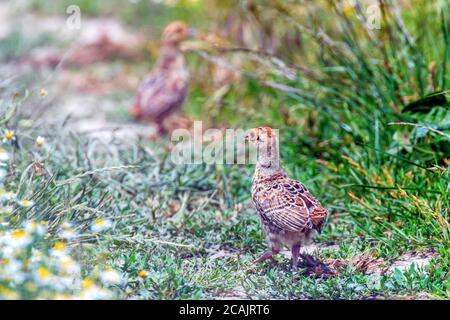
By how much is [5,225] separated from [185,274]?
0.89 metres

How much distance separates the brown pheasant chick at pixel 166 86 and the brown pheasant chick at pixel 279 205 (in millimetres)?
2760

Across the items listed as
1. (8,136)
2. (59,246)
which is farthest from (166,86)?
(59,246)

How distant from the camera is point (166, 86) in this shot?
7000 mm

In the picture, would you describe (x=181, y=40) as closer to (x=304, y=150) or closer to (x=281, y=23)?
(x=281, y=23)

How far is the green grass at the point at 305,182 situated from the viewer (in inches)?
153

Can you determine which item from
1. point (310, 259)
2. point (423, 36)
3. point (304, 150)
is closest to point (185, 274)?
point (310, 259)

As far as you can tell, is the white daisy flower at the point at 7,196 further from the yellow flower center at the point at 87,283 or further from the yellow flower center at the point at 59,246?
the yellow flower center at the point at 87,283

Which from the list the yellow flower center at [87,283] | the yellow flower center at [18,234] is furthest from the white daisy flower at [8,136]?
the yellow flower center at [87,283]

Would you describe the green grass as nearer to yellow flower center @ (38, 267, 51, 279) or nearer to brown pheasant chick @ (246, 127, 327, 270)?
brown pheasant chick @ (246, 127, 327, 270)

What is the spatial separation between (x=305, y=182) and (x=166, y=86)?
7.22ft

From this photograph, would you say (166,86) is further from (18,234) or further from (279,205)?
(18,234)

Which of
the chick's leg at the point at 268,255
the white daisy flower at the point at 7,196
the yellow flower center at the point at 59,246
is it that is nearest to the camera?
the yellow flower center at the point at 59,246
